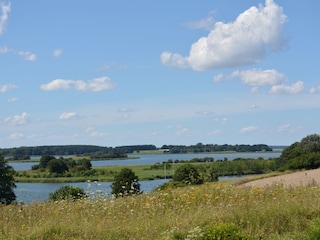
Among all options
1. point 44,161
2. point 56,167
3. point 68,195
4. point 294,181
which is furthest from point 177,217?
point 44,161

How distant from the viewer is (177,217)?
7.90 m

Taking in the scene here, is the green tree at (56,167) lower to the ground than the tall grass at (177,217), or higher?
lower

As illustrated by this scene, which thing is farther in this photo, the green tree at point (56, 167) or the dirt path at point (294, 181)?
the green tree at point (56, 167)

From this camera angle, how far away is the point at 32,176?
87.3 metres

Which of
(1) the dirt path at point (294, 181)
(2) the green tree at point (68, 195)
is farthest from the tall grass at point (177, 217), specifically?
(1) the dirt path at point (294, 181)

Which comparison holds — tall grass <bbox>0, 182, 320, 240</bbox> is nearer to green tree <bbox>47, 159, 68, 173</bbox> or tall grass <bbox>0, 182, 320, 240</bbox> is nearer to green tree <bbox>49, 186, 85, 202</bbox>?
green tree <bbox>49, 186, 85, 202</bbox>

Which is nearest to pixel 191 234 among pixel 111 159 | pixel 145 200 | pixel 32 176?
pixel 145 200

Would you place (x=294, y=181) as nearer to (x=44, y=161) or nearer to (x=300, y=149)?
(x=300, y=149)

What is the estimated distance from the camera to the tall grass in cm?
691

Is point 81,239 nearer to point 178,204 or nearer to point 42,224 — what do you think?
point 42,224

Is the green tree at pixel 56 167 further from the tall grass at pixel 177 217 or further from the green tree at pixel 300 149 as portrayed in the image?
the tall grass at pixel 177 217

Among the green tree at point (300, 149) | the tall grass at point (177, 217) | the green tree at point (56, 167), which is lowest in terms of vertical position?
the green tree at point (56, 167)

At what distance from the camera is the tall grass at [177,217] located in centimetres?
691

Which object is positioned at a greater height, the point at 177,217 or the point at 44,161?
the point at 44,161
